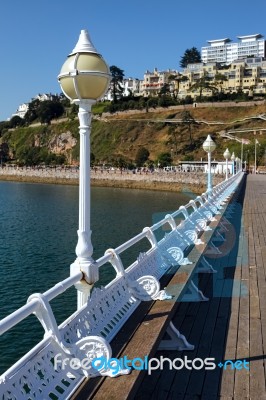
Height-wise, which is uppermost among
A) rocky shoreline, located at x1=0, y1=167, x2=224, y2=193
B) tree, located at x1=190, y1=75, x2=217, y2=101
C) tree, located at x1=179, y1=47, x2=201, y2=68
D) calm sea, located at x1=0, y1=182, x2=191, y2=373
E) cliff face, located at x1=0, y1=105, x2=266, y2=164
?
tree, located at x1=179, y1=47, x2=201, y2=68

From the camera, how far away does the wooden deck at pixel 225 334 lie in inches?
149

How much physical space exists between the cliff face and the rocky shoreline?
13.2 m

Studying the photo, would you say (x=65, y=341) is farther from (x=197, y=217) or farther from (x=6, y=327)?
(x=197, y=217)

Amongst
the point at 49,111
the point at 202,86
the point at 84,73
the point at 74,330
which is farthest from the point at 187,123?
the point at 74,330

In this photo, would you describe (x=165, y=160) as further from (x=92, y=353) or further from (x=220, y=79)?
(x=92, y=353)

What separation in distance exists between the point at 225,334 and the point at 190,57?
163 meters

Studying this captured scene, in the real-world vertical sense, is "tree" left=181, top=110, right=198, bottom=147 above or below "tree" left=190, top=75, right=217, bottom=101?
below

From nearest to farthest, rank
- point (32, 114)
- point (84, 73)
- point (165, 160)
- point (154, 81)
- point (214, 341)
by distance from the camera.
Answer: point (84, 73) < point (214, 341) < point (165, 160) < point (32, 114) < point (154, 81)

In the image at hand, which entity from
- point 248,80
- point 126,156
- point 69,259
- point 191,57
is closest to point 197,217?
point 69,259

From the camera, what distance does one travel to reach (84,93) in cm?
398

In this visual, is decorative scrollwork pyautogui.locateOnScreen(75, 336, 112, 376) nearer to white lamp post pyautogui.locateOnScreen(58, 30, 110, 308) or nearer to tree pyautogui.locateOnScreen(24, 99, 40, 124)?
white lamp post pyautogui.locateOnScreen(58, 30, 110, 308)

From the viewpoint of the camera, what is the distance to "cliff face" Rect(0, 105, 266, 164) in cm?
9938

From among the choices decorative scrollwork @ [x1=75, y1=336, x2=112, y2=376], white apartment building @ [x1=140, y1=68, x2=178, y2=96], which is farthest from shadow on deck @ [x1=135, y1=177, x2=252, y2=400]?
white apartment building @ [x1=140, y1=68, x2=178, y2=96]

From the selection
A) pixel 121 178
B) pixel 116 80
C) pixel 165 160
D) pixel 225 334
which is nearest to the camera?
pixel 225 334
